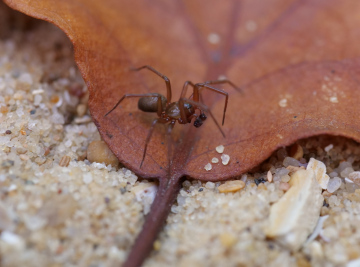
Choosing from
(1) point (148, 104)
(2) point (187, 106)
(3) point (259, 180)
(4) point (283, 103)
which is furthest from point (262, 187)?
(1) point (148, 104)

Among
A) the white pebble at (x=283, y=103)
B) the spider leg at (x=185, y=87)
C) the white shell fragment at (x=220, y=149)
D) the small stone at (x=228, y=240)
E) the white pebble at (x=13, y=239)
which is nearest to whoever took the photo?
the white pebble at (x=13, y=239)

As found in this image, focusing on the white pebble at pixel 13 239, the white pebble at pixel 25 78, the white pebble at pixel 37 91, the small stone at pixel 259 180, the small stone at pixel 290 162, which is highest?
the small stone at pixel 290 162

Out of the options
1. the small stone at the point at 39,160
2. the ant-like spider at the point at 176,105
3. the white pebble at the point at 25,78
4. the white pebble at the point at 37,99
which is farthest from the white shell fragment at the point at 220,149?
the white pebble at the point at 25,78

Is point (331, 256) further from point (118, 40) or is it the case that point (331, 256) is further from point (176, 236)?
point (118, 40)

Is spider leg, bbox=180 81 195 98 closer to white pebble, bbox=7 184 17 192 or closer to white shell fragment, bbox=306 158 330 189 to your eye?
white shell fragment, bbox=306 158 330 189

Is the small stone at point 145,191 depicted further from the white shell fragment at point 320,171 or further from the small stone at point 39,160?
the white shell fragment at point 320,171

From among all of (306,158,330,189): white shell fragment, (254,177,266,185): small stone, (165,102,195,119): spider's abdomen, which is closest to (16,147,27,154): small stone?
(165,102,195,119): spider's abdomen

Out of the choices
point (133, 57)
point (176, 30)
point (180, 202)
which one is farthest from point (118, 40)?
point (180, 202)
